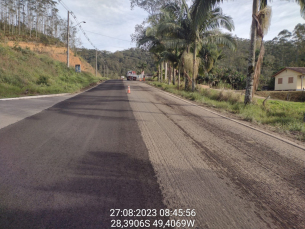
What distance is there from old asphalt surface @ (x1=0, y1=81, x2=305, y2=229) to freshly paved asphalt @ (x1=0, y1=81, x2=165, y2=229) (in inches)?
0.5

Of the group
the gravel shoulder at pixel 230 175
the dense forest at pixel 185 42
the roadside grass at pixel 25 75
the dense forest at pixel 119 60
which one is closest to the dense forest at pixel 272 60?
the dense forest at pixel 185 42

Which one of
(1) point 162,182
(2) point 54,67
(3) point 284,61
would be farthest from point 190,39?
(3) point 284,61

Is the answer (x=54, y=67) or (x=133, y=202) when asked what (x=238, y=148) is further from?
(x=54, y=67)

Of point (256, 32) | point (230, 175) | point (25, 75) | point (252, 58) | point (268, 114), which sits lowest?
point (230, 175)

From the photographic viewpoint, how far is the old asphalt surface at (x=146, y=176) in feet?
9.04

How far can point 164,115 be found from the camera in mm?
9203

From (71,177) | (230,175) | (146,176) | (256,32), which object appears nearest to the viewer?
(71,177)

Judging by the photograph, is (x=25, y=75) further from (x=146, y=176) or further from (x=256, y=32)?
(x=146, y=176)

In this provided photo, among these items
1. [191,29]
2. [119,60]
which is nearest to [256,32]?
[191,29]

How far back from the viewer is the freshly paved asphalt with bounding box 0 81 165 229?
2.69 metres

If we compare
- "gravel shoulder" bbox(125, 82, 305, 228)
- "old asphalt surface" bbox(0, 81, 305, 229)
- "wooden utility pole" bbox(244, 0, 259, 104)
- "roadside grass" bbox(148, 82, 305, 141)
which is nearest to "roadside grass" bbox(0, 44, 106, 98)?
"old asphalt surface" bbox(0, 81, 305, 229)
